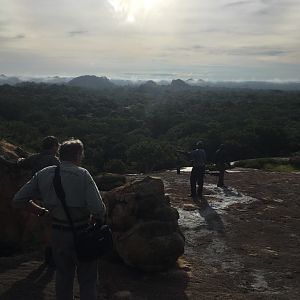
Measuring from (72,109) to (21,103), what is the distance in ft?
42.6

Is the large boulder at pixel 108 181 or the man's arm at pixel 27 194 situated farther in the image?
the large boulder at pixel 108 181

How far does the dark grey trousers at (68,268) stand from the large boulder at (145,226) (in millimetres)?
2684

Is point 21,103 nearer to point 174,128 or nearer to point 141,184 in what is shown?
point 174,128

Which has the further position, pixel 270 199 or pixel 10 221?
pixel 270 199

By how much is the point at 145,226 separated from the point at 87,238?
10.4ft

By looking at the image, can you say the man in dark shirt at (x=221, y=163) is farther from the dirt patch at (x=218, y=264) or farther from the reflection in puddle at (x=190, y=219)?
the reflection in puddle at (x=190, y=219)

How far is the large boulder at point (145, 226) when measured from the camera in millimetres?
7152

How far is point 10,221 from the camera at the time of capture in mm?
8305

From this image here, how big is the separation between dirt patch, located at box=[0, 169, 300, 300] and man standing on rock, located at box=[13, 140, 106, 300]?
1.63 metres

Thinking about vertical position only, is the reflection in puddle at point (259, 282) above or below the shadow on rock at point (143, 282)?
below

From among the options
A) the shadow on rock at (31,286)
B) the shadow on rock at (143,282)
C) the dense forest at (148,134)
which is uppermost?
the shadow on rock at (31,286)

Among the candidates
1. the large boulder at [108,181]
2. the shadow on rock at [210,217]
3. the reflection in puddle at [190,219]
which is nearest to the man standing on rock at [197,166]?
the shadow on rock at [210,217]

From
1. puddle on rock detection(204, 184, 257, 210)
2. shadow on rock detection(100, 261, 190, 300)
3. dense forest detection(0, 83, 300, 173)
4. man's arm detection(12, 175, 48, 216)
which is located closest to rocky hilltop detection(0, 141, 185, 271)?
shadow on rock detection(100, 261, 190, 300)

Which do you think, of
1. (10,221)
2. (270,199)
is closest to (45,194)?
(10,221)
